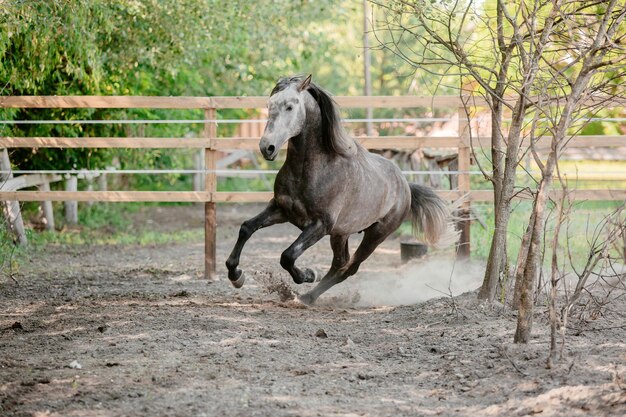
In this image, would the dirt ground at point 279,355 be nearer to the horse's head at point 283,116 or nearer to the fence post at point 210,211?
the fence post at point 210,211

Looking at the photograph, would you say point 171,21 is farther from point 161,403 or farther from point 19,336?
point 161,403

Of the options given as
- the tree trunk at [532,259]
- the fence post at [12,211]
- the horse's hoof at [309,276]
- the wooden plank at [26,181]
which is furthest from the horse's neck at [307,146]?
the wooden plank at [26,181]

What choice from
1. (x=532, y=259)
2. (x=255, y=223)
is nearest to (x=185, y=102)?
(x=255, y=223)

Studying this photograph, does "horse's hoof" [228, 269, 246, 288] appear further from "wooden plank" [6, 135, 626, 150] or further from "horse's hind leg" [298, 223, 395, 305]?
"wooden plank" [6, 135, 626, 150]

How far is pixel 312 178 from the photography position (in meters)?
6.60

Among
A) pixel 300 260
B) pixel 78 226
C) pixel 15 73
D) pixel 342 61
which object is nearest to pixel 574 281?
pixel 300 260

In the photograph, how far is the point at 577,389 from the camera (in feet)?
12.8

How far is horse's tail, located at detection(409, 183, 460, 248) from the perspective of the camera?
308 inches

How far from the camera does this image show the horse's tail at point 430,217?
783 cm

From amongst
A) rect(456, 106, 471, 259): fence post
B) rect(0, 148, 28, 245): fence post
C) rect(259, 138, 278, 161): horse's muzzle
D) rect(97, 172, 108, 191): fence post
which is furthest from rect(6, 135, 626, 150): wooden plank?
rect(97, 172, 108, 191): fence post

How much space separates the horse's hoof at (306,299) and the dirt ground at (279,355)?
0.21ft

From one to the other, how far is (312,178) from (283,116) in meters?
0.63

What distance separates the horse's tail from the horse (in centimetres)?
68

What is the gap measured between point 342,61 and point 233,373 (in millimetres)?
19147
